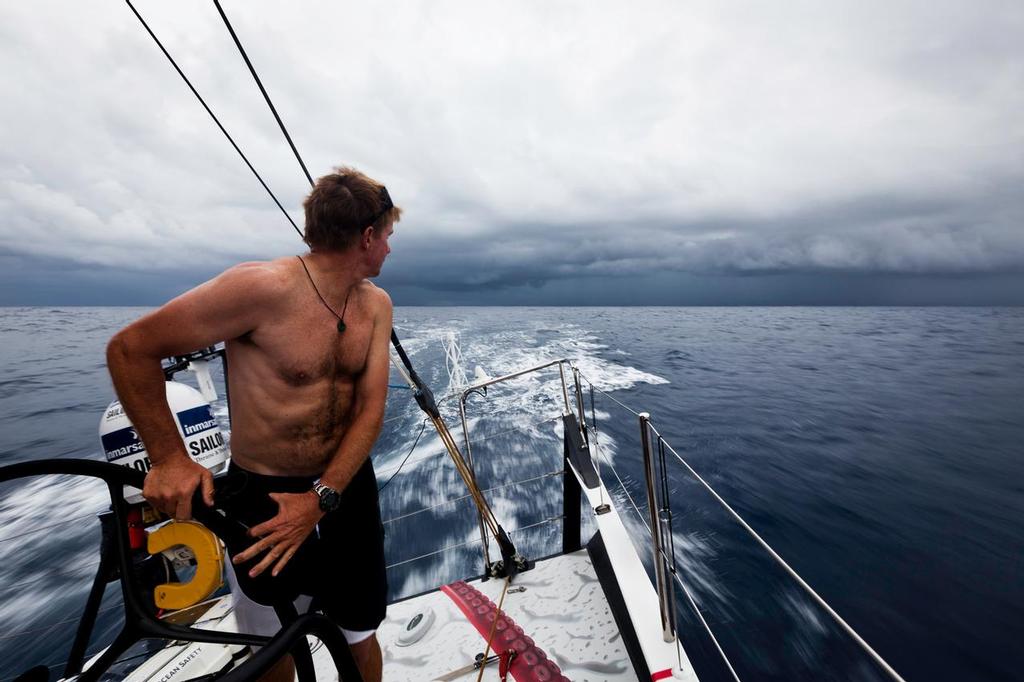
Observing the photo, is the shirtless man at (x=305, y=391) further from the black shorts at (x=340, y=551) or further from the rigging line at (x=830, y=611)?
the rigging line at (x=830, y=611)

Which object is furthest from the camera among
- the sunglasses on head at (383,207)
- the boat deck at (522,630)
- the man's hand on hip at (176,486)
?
the boat deck at (522,630)

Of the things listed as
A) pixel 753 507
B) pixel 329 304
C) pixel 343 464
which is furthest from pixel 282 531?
pixel 753 507

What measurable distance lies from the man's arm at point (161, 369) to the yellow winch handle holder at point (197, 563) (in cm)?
27

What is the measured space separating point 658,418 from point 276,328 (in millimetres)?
8608

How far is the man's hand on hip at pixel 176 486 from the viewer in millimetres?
1115

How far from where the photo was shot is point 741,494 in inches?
229

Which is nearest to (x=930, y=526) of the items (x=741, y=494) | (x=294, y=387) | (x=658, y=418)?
(x=741, y=494)

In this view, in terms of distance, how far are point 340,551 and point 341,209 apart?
144 centimetres

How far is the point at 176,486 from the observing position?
1144 mm

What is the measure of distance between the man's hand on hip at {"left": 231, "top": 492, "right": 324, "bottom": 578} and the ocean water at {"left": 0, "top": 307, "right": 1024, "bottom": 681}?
2.65ft

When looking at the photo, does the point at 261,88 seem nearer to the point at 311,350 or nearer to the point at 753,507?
the point at 311,350

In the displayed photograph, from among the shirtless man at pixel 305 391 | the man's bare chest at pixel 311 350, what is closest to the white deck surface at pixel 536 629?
the shirtless man at pixel 305 391

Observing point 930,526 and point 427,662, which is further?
point 930,526

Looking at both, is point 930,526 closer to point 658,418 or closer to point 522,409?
point 658,418
